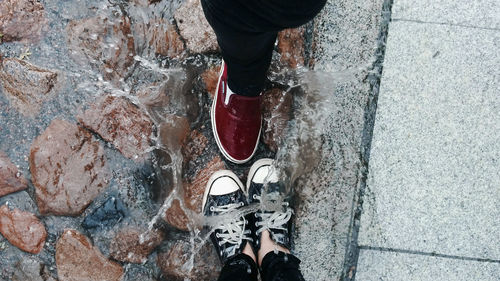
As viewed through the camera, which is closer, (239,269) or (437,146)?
(239,269)

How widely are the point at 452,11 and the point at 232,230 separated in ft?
4.52

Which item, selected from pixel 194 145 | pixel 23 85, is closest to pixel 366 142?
pixel 194 145

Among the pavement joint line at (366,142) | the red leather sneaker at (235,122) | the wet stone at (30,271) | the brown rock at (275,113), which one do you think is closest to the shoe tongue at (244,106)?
the red leather sneaker at (235,122)

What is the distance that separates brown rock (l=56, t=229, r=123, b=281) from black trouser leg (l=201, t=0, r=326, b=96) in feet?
3.34

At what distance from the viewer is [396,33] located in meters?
1.79

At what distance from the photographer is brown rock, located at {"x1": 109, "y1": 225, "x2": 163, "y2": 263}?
1.73 meters

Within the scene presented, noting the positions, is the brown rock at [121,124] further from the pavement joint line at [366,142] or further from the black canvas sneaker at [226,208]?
the pavement joint line at [366,142]

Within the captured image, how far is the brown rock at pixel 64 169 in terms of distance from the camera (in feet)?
5.54

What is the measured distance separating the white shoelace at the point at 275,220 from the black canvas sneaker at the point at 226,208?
0.21ft

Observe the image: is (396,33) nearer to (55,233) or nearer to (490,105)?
(490,105)

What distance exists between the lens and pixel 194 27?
A: 1.78m

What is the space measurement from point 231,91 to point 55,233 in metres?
0.97

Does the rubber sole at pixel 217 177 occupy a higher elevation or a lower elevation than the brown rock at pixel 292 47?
lower

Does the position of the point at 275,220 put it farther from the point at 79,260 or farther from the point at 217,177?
the point at 79,260
